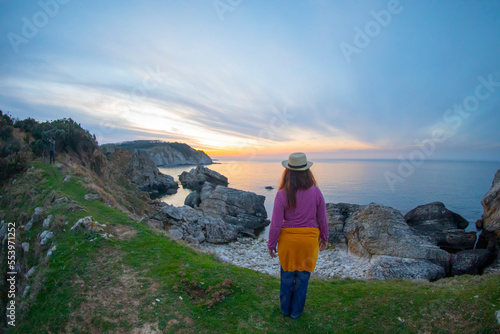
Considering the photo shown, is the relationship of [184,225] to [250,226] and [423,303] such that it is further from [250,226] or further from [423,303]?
[423,303]

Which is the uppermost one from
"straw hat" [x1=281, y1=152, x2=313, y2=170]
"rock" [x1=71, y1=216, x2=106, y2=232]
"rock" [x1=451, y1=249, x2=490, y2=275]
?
"straw hat" [x1=281, y1=152, x2=313, y2=170]

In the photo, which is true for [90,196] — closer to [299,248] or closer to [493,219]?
[299,248]

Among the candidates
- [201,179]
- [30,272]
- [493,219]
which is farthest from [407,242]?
[201,179]

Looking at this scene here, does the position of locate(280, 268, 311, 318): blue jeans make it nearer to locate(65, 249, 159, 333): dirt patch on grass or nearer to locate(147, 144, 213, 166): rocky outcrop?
locate(65, 249, 159, 333): dirt patch on grass

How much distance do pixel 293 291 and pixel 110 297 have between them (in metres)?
4.11

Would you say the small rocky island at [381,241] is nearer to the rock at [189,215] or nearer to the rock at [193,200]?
the rock at [189,215]

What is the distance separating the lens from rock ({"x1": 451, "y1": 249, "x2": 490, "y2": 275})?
12280 millimetres

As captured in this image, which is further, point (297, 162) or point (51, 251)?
point (51, 251)

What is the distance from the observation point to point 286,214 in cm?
412

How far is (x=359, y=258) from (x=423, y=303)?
12.4 metres

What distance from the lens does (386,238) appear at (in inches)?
572

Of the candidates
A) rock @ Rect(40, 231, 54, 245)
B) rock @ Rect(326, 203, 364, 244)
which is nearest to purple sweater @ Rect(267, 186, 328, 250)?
rock @ Rect(40, 231, 54, 245)

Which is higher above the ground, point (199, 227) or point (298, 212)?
point (298, 212)

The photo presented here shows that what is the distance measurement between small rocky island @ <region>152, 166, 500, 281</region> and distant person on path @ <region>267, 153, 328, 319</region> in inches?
356
